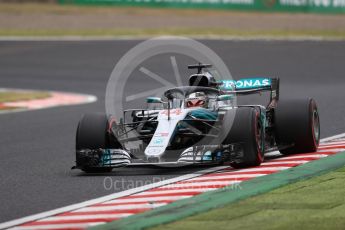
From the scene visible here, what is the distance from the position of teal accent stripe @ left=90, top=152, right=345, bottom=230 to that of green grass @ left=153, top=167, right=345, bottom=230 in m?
0.13

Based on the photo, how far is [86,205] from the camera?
32.2 feet

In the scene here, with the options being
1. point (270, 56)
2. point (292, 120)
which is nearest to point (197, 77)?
point (292, 120)

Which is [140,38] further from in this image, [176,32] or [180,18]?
[180,18]

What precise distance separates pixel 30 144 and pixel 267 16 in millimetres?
30708

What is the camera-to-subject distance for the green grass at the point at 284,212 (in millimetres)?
8344

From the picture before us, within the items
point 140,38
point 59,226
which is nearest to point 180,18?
point 140,38

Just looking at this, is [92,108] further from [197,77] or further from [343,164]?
[343,164]

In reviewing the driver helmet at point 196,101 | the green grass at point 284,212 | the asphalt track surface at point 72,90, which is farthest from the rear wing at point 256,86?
the green grass at point 284,212

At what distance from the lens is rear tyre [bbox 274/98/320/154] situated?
12.6m

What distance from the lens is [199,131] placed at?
39.1 ft

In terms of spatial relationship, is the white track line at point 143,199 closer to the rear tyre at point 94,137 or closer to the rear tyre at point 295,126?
the rear tyre at point 94,137

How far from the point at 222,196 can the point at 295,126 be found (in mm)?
3156

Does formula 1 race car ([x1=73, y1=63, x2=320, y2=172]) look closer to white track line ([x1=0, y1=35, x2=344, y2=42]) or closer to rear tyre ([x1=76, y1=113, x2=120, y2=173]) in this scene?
rear tyre ([x1=76, y1=113, x2=120, y2=173])

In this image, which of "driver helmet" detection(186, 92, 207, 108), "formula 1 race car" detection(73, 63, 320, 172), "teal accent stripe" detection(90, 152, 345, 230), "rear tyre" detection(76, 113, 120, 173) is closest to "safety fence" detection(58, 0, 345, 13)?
"formula 1 race car" detection(73, 63, 320, 172)
